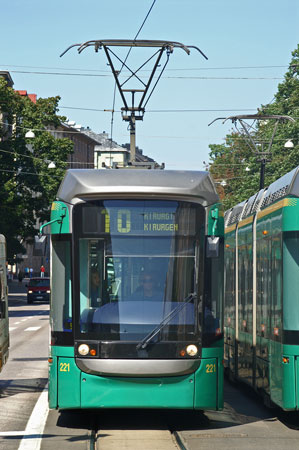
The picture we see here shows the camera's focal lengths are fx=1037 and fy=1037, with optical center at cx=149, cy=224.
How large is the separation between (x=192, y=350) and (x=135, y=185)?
1.90 meters

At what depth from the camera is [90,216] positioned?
11.3 metres

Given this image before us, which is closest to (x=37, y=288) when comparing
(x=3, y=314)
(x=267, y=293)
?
(x=3, y=314)

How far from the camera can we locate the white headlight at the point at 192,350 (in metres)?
11.1

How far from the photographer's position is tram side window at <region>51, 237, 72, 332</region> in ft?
36.9

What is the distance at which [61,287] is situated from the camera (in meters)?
11.3

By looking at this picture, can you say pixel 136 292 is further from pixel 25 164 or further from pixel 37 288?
pixel 25 164

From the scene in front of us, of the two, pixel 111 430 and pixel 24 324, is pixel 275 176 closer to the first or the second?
pixel 24 324

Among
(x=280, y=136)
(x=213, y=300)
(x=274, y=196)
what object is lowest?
(x=213, y=300)

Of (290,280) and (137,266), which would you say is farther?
(137,266)

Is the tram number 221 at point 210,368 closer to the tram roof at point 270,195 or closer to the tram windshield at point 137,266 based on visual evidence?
the tram windshield at point 137,266

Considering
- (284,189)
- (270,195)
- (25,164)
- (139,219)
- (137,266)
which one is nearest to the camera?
(137,266)

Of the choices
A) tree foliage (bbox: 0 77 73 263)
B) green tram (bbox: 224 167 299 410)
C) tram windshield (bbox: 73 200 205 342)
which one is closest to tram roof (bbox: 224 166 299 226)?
green tram (bbox: 224 167 299 410)

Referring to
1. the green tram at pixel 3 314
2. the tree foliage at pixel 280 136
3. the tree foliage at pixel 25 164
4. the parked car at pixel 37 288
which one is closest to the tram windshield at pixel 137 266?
the green tram at pixel 3 314

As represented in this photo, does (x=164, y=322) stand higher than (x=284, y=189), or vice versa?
(x=284, y=189)
